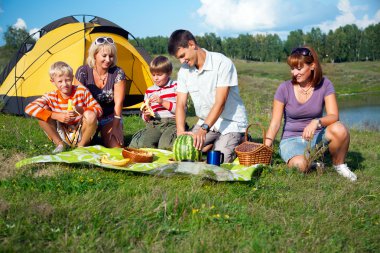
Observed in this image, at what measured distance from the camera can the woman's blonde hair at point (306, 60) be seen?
4.59 m

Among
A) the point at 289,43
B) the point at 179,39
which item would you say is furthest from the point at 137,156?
the point at 289,43

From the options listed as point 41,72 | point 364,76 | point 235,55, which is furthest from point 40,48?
point 235,55

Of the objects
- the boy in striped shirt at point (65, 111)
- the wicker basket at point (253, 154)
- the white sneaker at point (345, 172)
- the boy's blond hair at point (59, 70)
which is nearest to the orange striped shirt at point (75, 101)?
the boy in striped shirt at point (65, 111)

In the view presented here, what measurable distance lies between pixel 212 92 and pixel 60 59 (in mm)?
4759

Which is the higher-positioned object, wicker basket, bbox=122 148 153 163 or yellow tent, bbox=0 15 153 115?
yellow tent, bbox=0 15 153 115

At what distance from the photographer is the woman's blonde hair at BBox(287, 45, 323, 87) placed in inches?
181

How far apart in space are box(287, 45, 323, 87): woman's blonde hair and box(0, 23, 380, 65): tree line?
46.9 metres

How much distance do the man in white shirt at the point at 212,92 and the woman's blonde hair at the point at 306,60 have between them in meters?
0.72

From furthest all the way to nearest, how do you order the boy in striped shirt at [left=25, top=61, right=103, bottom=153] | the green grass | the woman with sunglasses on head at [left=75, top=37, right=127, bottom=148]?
the woman with sunglasses on head at [left=75, top=37, right=127, bottom=148] < the boy in striped shirt at [left=25, top=61, right=103, bottom=153] < the green grass

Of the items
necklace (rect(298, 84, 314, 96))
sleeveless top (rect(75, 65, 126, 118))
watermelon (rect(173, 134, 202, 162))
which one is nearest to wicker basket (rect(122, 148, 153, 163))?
watermelon (rect(173, 134, 202, 162))

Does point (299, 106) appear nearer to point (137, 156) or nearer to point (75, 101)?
point (137, 156)

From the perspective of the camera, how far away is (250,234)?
2.88m

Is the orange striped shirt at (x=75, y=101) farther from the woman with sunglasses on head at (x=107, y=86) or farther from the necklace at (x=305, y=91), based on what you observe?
the necklace at (x=305, y=91)

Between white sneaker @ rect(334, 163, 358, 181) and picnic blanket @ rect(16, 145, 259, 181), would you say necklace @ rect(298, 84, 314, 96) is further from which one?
picnic blanket @ rect(16, 145, 259, 181)
